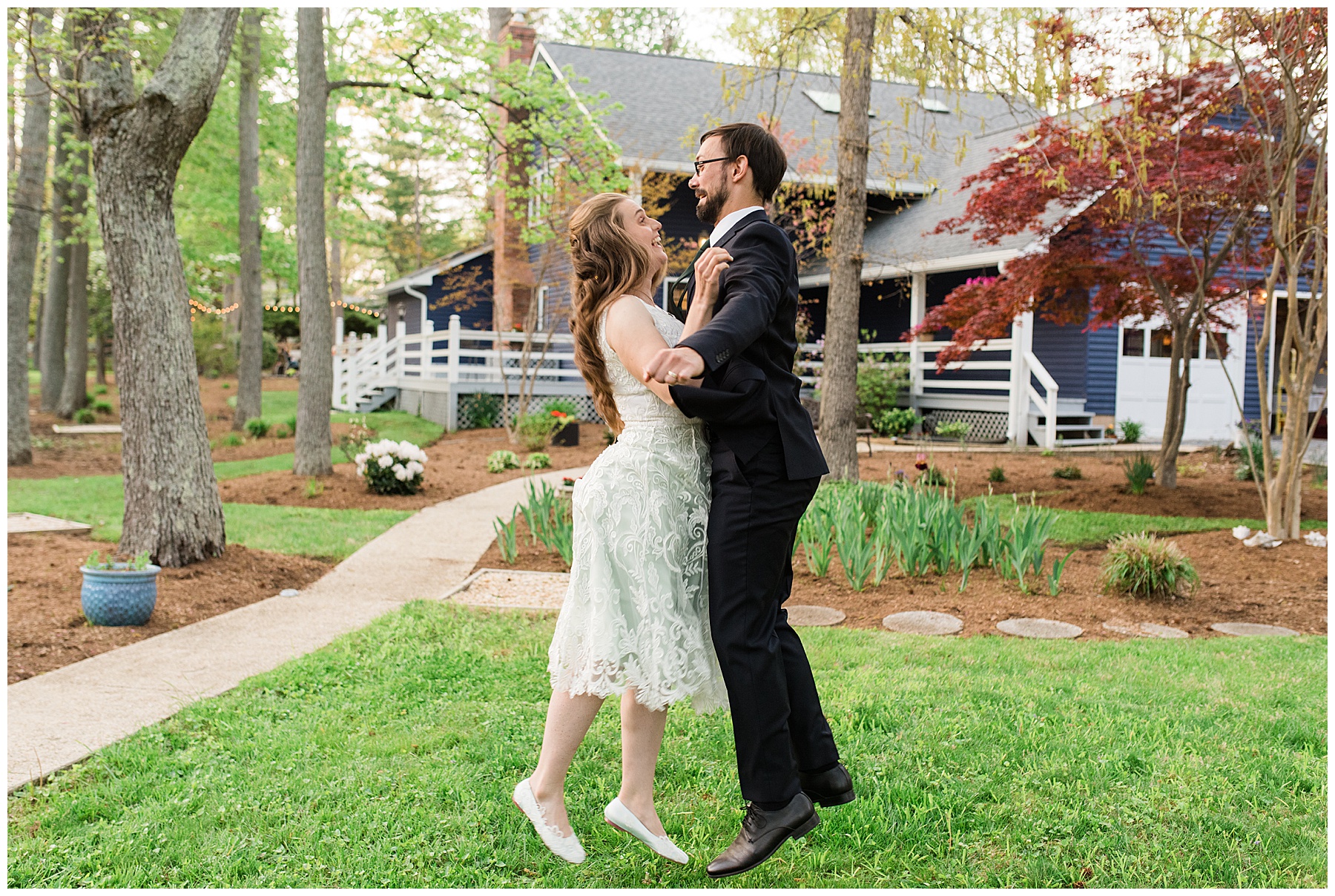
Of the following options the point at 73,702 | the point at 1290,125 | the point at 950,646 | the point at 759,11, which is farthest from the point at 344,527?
the point at 1290,125

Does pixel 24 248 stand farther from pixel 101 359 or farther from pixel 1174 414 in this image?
pixel 101 359

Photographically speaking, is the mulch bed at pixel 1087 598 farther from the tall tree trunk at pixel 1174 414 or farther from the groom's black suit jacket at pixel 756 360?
the tall tree trunk at pixel 1174 414

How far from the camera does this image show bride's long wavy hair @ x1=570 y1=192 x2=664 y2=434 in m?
2.74

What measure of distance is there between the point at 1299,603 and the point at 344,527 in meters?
6.98

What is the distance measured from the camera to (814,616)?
18.7ft

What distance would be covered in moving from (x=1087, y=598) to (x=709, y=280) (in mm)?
4574

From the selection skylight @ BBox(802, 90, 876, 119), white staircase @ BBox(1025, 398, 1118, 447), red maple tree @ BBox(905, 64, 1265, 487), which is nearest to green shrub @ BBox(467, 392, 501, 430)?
red maple tree @ BBox(905, 64, 1265, 487)

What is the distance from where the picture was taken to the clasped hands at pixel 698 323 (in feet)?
7.67

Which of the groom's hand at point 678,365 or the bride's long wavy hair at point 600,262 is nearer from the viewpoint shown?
the groom's hand at point 678,365

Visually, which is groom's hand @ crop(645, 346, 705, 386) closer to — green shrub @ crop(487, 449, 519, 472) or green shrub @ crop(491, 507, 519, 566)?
green shrub @ crop(491, 507, 519, 566)

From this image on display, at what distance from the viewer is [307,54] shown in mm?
11023

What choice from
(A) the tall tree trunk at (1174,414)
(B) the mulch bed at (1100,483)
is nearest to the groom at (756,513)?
(B) the mulch bed at (1100,483)

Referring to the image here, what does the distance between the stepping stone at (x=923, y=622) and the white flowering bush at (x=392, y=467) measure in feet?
19.8

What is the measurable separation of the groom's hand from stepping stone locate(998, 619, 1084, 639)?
3602mm
